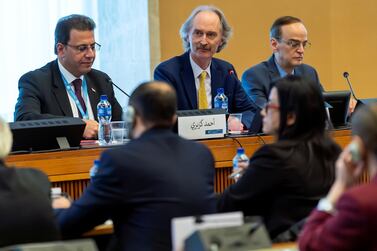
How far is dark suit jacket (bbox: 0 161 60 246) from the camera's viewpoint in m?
2.78

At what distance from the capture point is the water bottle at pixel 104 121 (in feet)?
14.4

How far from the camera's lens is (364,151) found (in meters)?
2.39

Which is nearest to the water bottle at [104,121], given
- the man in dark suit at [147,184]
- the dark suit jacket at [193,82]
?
the dark suit jacket at [193,82]

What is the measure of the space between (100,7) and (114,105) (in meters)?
1.38

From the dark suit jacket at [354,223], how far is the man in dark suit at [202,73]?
2884mm

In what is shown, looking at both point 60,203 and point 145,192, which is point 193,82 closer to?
point 60,203

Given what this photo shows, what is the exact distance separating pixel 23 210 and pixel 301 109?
3.83ft

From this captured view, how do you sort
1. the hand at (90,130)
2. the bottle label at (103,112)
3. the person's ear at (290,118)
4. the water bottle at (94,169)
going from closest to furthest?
1. the person's ear at (290,118)
2. the water bottle at (94,169)
3. the hand at (90,130)
4. the bottle label at (103,112)

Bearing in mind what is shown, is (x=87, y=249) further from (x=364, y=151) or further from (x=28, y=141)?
(x=28, y=141)

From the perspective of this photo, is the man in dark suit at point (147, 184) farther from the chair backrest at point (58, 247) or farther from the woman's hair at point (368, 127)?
the woman's hair at point (368, 127)

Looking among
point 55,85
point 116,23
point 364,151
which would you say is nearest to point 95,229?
point 364,151

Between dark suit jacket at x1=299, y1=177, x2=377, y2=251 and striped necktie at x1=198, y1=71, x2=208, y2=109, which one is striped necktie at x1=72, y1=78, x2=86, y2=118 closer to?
striped necktie at x1=198, y1=71, x2=208, y2=109

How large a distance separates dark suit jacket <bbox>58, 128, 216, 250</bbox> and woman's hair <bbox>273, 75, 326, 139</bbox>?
45 centimetres

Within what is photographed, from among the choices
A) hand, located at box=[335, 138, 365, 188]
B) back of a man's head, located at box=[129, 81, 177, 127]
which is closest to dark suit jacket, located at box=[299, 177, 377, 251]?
hand, located at box=[335, 138, 365, 188]
